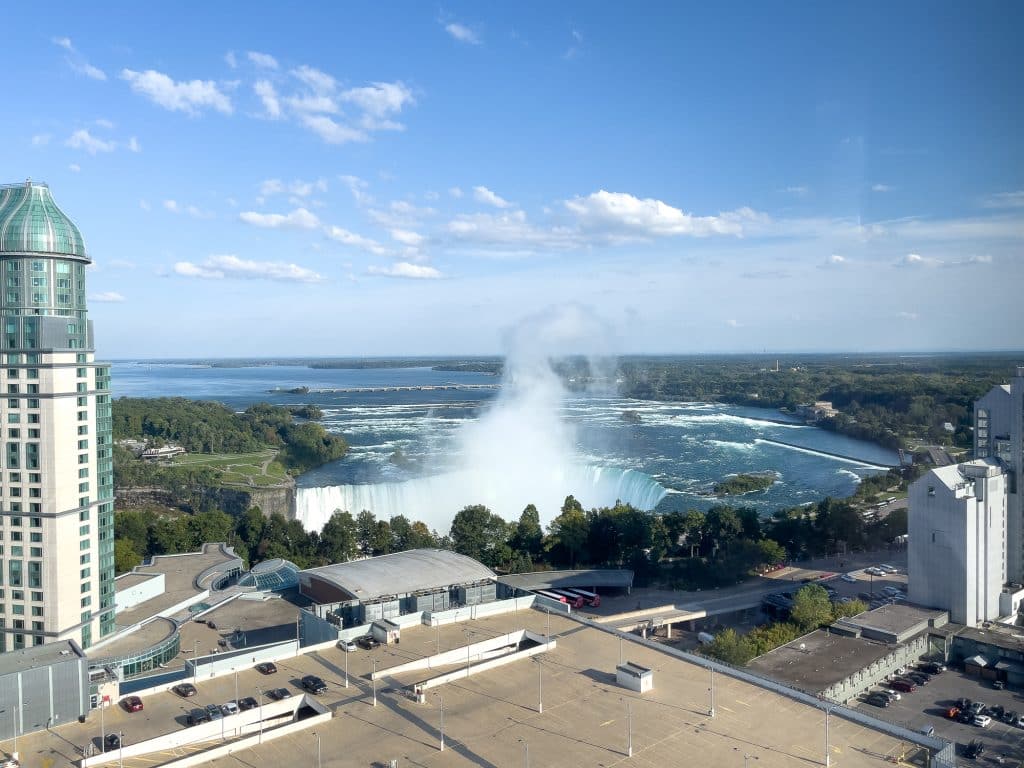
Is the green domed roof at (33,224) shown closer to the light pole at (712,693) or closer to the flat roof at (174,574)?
the flat roof at (174,574)

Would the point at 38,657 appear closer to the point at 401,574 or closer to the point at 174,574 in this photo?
the point at 401,574

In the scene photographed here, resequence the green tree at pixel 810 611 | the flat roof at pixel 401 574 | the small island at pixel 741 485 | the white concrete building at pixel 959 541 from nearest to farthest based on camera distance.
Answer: the flat roof at pixel 401 574, the green tree at pixel 810 611, the white concrete building at pixel 959 541, the small island at pixel 741 485

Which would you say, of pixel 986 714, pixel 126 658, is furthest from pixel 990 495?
pixel 126 658

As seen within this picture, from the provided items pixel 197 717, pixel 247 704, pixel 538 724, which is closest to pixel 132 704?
pixel 197 717

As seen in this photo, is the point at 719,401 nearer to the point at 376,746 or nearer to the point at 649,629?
the point at 649,629

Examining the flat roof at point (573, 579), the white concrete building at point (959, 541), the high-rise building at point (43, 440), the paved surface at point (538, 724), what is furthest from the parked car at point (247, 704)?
the white concrete building at point (959, 541)

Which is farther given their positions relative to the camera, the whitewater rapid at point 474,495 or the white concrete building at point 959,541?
the whitewater rapid at point 474,495

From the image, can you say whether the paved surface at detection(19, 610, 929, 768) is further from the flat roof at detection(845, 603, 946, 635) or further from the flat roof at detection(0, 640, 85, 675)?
the flat roof at detection(845, 603, 946, 635)
